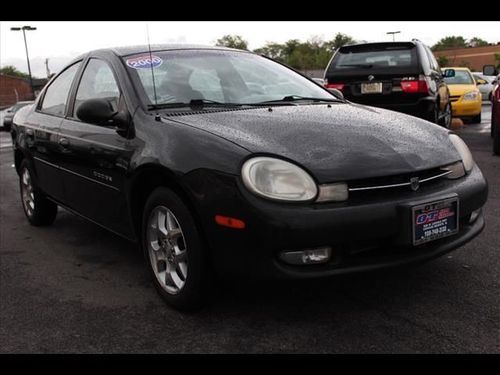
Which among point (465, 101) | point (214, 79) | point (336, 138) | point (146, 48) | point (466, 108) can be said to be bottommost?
point (466, 108)

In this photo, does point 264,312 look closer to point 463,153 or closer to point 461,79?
point 463,153

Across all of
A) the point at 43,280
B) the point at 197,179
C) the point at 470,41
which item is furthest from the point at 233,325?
the point at 470,41

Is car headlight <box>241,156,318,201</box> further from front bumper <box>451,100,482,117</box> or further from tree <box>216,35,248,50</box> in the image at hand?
tree <box>216,35,248,50</box>

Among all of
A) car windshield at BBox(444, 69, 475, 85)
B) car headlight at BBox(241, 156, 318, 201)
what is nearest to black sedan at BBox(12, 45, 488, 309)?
car headlight at BBox(241, 156, 318, 201)

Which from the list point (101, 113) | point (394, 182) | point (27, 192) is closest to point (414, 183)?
point (394, 182)

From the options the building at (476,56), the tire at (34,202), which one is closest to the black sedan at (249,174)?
the tire at (34,202)

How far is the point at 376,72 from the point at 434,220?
5.47 meters

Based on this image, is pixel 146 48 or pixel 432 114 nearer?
pixel 146 48

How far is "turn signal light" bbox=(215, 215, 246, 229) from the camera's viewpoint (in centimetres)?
257

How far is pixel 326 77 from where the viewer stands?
8234 mm

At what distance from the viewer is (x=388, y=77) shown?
7.79 meters

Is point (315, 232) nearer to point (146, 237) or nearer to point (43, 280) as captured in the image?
point (146, 237)

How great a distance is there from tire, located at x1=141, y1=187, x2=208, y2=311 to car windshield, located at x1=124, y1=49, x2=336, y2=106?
708mm
